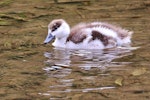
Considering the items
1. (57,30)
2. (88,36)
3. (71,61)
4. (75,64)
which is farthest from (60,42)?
(75,64)

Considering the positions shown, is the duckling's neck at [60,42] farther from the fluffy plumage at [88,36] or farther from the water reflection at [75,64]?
the water reflection at [75,64]

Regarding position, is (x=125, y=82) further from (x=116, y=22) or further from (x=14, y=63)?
(x=116, y=22)

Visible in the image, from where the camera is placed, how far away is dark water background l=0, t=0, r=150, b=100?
5.77 metres

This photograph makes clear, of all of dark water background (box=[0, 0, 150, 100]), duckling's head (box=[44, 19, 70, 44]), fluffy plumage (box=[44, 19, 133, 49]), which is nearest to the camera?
dark water background (box=[0, 0, 150, 100])

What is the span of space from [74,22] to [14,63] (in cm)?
245

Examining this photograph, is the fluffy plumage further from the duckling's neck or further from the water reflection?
the water reflection

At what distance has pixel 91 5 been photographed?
1038cm

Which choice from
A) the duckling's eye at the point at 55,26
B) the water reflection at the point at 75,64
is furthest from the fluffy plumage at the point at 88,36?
the water reflection at the point at 75,64

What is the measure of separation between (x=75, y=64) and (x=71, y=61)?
19cm

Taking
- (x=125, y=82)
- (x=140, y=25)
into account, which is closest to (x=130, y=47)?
(x=140, y=25)

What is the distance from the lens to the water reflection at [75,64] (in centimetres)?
589

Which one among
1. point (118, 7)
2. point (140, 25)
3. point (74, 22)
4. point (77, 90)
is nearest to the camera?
point (77, 90)

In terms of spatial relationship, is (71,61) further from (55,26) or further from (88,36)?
(55,26)

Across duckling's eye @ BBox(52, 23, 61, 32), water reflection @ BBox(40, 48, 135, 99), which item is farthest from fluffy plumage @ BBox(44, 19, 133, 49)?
water reflection @ BBox(40, 48, 135, 99)
